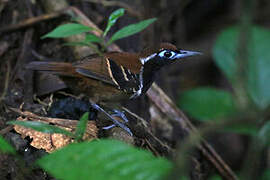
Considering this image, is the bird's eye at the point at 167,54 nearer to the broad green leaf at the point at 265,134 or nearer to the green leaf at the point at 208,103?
the green leaf at the point at 208,103

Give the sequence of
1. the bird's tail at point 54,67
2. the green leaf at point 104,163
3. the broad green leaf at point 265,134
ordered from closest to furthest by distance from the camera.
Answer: the green leaf at point 104,163
the broad green leaf at point 265,134
the bird's tail at point 54,67

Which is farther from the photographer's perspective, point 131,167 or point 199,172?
point 199,172

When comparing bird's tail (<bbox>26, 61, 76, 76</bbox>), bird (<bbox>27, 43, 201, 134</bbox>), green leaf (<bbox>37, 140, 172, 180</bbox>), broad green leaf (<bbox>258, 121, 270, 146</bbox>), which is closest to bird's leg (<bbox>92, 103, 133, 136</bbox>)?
bird (<bbox>27, 43, 201, 134</bbox>)

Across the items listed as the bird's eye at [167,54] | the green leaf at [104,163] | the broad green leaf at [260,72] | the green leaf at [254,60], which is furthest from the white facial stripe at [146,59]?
the green leaf at [104,163]

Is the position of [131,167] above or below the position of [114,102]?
above

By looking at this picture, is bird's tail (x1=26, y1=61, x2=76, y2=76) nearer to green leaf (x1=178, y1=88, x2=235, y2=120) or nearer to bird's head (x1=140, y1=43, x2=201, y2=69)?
bird's head (x1=140, y1=43, x2=201, y2=69)

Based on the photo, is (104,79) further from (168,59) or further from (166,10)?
(166,10)

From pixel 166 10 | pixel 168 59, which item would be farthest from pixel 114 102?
pixel 166 10
